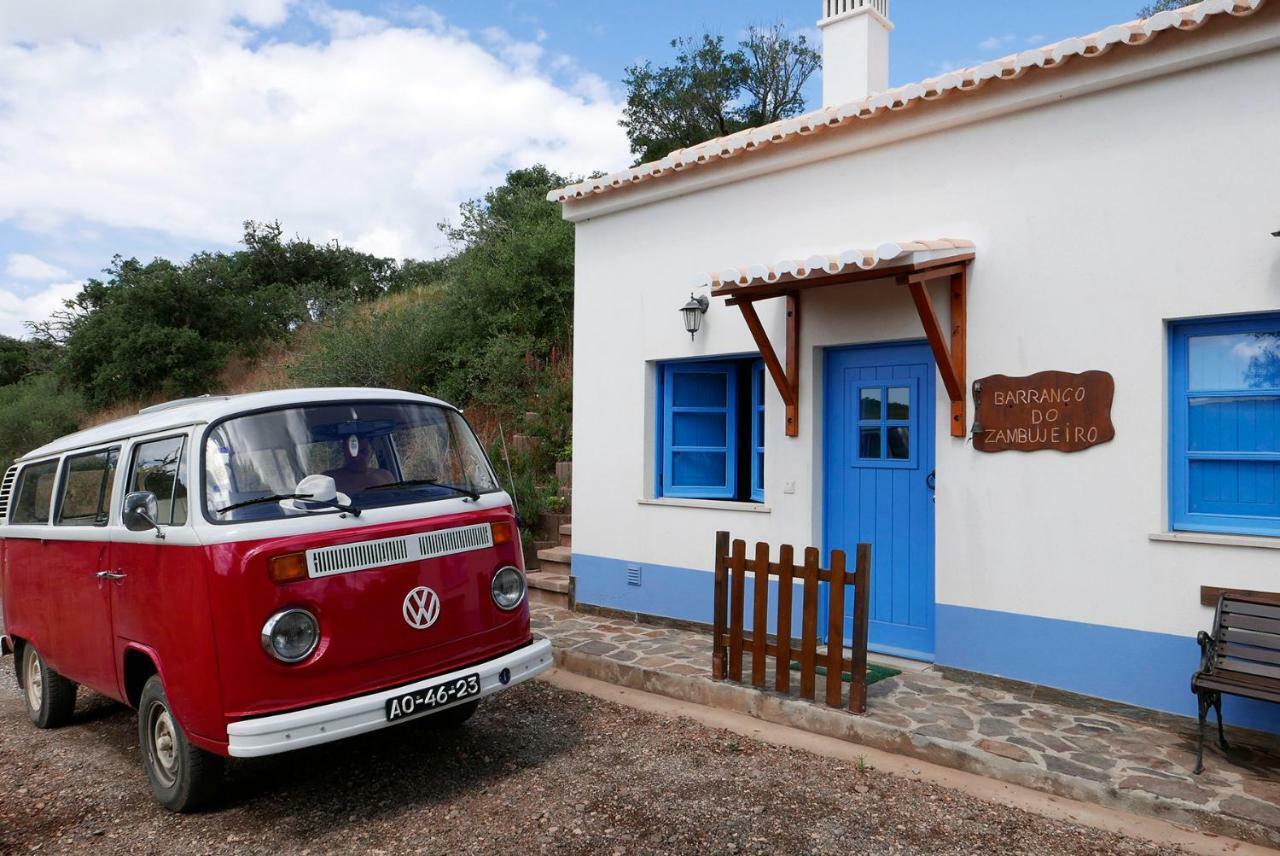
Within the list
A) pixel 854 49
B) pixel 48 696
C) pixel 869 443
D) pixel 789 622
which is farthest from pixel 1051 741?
pixel 48 696

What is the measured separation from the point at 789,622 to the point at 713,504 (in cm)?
201

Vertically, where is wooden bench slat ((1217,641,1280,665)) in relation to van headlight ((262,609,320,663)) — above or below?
below

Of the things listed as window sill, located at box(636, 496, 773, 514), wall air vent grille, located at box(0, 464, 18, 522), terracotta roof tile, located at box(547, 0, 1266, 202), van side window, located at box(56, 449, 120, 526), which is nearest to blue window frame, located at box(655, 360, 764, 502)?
window sill, located at box(636, 496, 773, 514)

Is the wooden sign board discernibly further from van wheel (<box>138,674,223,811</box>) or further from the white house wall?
van wheel (<box>138,674,223,811</box>)

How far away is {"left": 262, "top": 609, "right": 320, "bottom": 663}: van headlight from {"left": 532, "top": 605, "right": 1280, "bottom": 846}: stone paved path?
9.31 feet

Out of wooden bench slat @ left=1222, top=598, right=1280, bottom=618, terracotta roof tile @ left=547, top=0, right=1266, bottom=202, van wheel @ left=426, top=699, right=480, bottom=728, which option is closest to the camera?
wooden bench slat @ left=1222, top=598, right=1280, bottom=618

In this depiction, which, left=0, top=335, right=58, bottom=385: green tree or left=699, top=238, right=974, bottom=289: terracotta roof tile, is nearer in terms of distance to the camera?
left=699, top=238, right=974, bottom=289: terracotta roof tile

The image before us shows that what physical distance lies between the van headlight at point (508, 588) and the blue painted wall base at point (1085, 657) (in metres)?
3.06

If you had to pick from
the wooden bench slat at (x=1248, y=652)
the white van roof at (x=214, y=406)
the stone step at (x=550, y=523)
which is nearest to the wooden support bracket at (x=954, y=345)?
the wooden bench slat at (x=1248, y=652)

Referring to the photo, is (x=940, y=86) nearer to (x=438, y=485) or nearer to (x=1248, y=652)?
(x=1248, y=652)

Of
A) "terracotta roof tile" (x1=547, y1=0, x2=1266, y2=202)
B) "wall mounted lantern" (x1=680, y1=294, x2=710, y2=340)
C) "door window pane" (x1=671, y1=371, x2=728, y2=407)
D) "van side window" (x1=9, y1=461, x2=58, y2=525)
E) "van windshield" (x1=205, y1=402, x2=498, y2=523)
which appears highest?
"terracotta roof tile" (x1=547, y1=0, x2=1266, y2=202)

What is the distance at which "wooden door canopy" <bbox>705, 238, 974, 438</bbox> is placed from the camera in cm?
545

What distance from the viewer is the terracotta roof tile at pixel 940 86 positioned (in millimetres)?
4738

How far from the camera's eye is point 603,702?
588 centimetres
